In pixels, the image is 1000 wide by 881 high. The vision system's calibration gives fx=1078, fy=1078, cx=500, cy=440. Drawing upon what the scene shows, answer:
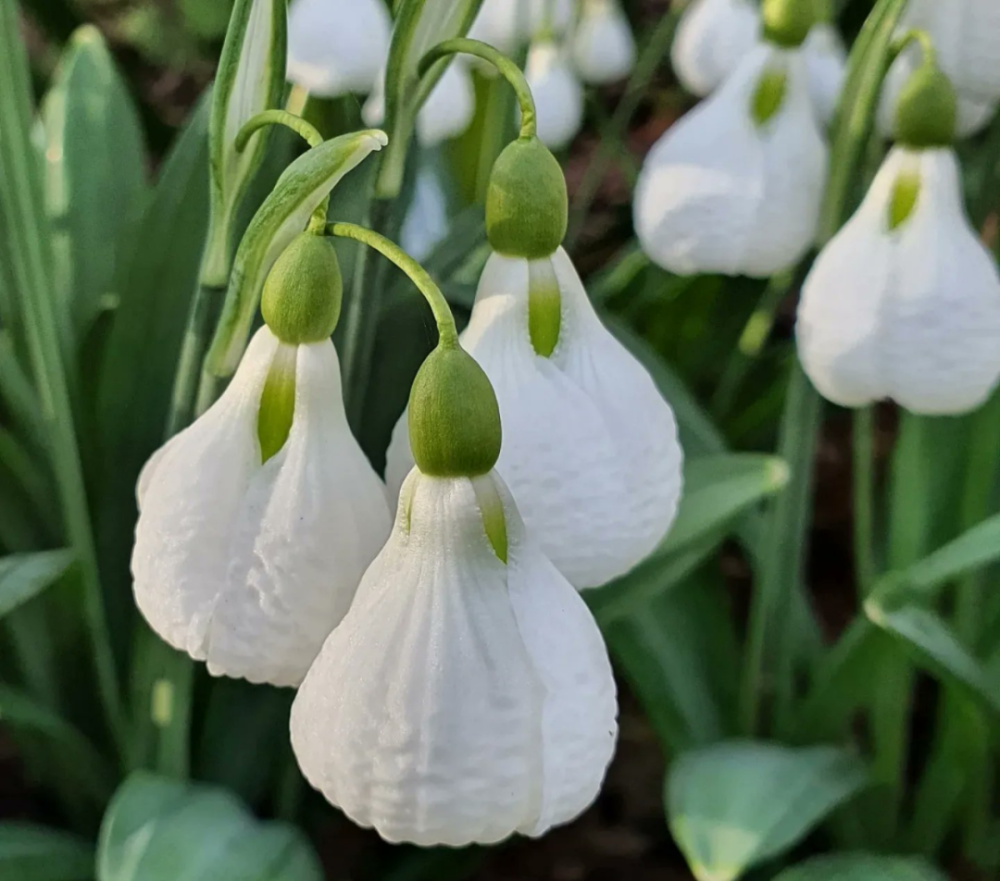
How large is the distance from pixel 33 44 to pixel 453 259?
0.90 meters

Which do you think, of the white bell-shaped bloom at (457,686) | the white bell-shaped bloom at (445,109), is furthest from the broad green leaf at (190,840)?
the white bell-shaped bloom at (445,109)

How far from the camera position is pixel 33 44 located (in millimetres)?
1331

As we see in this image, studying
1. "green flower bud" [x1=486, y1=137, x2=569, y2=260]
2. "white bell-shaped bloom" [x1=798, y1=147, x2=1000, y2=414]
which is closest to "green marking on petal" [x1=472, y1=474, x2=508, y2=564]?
"green flower bud" [x1=486, y1=137, x2=569, y2=260]

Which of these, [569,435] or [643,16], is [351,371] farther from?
[643,16]

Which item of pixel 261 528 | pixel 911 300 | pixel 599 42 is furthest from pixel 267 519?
pixel 599 42

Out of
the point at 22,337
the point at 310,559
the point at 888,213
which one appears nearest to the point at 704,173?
the point at 888,213

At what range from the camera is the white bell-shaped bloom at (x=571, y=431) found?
0.42 m

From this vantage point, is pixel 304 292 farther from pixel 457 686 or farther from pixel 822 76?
pixel 822 76

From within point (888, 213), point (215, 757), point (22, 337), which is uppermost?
point (888, 213)

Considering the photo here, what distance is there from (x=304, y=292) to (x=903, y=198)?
33cm

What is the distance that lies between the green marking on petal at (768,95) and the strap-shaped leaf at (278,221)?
30 centimetres

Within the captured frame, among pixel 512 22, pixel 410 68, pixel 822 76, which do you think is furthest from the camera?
pixel 512 22

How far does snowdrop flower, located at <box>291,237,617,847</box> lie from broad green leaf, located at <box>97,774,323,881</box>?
8.5 inches

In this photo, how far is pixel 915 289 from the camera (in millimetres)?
537
